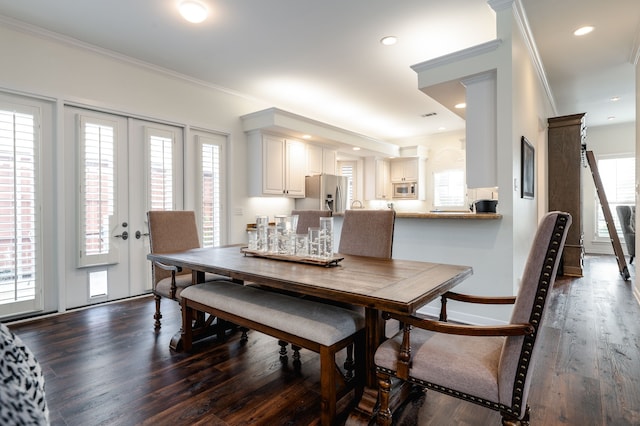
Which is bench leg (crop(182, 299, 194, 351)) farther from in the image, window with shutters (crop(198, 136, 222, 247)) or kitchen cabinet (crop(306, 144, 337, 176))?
kitchen cabinet (crop(306, 144, 337, 176))

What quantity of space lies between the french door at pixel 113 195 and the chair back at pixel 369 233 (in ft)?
8.75

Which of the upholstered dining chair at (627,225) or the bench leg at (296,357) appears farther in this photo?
the upholstered dining chair at (627,225)

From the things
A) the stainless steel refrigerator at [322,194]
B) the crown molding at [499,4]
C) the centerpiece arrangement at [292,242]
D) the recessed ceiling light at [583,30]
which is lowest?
the centerpiece arrangement at [292,242]

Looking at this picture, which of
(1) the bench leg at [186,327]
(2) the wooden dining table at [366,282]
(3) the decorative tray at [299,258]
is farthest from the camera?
(1) the bench leg at [186,327]

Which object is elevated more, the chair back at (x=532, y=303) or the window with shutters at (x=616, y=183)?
the window with shutters at (x=616, y=183)

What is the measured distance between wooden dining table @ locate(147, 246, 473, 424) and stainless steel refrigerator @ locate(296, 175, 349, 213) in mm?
3417

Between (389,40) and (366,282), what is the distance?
2846 mm

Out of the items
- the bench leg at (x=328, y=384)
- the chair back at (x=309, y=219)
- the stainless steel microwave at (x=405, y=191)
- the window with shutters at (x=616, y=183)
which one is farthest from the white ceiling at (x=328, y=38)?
the window with shutters at (x=616, y=183)

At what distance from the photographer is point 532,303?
1.18 meters

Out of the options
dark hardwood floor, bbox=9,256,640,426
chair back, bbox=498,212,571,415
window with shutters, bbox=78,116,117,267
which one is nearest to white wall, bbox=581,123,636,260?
dark hardwood floor, bbox=9,256,640,426

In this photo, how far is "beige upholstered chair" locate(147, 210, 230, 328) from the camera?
2.78 m

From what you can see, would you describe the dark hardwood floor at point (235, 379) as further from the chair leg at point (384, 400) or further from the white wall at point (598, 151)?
the white wall at point (598, 151)

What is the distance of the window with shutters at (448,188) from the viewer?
7375 mm

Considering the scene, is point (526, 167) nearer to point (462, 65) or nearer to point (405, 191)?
point (462, 65)
